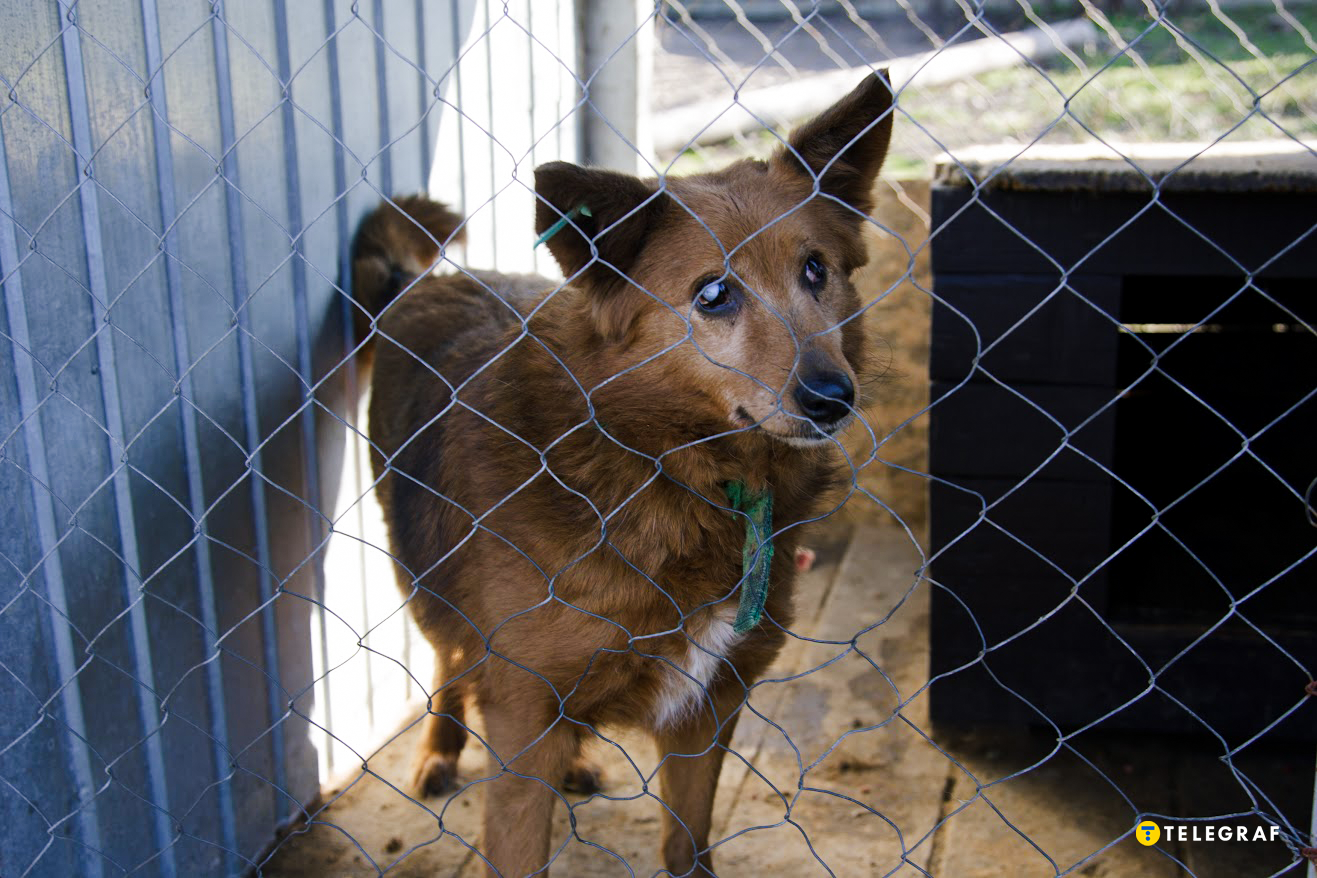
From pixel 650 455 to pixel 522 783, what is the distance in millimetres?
741

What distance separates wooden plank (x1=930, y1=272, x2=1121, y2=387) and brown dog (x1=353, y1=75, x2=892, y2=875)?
1.95ft

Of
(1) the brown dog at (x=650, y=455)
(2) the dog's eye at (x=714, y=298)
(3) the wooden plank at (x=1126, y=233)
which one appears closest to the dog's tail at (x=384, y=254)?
(1) the brown dog at (x=650, y=455)

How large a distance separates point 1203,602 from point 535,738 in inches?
81.7

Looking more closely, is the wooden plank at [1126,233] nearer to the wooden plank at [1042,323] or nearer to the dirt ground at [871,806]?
the wooden plank at [1042,323]

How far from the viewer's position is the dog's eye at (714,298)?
2.11 meters

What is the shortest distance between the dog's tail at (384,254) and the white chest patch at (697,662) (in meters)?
1.31

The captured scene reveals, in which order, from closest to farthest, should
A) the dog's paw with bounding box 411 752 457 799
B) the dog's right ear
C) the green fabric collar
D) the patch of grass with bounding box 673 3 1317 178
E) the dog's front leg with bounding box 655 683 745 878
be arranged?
the dog's right ear, the green fabric collar, the dog's front leg with bounding box 655 683 745 878, the dog's paw with bounding box 411 752 457 799, the patch of grass with bounding box 673 3 1317 178

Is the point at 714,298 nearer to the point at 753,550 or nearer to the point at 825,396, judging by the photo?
the point at 825,396

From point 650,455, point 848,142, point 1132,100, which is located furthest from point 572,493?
point 1132,100

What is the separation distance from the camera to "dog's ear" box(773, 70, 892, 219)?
2.04m

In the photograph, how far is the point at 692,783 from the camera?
2.63 metres

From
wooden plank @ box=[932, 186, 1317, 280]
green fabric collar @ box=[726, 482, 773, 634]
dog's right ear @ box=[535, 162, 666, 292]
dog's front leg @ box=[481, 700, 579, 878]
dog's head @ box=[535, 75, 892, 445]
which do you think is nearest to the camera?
dog's right ear @ box=[535, 162, 666, 292]

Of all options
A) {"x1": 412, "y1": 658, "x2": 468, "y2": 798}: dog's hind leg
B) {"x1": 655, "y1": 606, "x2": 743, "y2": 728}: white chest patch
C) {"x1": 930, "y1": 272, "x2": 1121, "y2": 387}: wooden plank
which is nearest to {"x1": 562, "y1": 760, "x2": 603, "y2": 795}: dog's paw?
{"x1": 412, "y1": 658, "x2": 468, "y2": 798}: dog's hind leg

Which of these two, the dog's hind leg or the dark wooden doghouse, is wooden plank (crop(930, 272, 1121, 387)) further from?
the dog's hind leg
